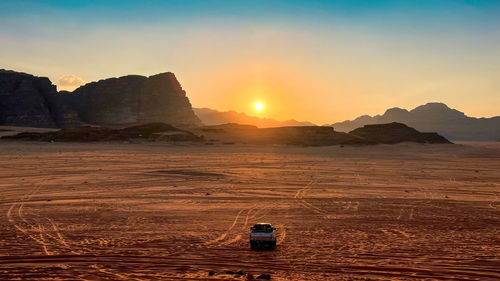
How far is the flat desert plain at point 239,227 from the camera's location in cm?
1107

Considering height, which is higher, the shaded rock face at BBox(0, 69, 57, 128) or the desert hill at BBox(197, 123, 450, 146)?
the shaded rock face at BBox(0, 69, 57, 128)

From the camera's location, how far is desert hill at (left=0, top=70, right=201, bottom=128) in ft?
460

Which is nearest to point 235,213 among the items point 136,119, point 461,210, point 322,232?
point 322,232

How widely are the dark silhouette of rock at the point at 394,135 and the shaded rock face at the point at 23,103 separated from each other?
346 ft

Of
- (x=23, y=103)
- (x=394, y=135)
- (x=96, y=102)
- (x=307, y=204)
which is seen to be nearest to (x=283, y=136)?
(x=394, y=135)

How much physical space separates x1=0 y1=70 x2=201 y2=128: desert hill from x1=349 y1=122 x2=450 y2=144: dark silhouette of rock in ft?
206

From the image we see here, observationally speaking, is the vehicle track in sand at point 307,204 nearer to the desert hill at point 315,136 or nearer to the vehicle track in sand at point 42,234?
the vehicle track in sand at point 42,234

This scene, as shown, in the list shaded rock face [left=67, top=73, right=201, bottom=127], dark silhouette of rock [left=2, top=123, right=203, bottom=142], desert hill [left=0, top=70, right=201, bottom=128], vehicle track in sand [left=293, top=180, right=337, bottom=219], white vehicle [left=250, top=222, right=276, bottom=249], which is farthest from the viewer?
shaded rock face [left=67, top=73, right=201, bottom=127]

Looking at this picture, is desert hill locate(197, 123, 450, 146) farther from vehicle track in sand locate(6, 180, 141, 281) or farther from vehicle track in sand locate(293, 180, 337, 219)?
vehicle track in sand locate(6, 180, 141, 281)

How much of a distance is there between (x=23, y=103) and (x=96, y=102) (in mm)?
25726

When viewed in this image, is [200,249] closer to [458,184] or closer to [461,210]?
[461,210]

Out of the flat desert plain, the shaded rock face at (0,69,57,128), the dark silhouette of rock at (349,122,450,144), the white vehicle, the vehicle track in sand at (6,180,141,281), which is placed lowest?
the vehicle track in sand at (6,180,141,281)

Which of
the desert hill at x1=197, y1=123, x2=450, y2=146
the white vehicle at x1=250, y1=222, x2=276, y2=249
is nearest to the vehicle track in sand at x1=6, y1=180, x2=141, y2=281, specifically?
the white vehicle at x1=250, y1=222, x2=276, y2=249

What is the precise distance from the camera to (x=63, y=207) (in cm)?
1966
